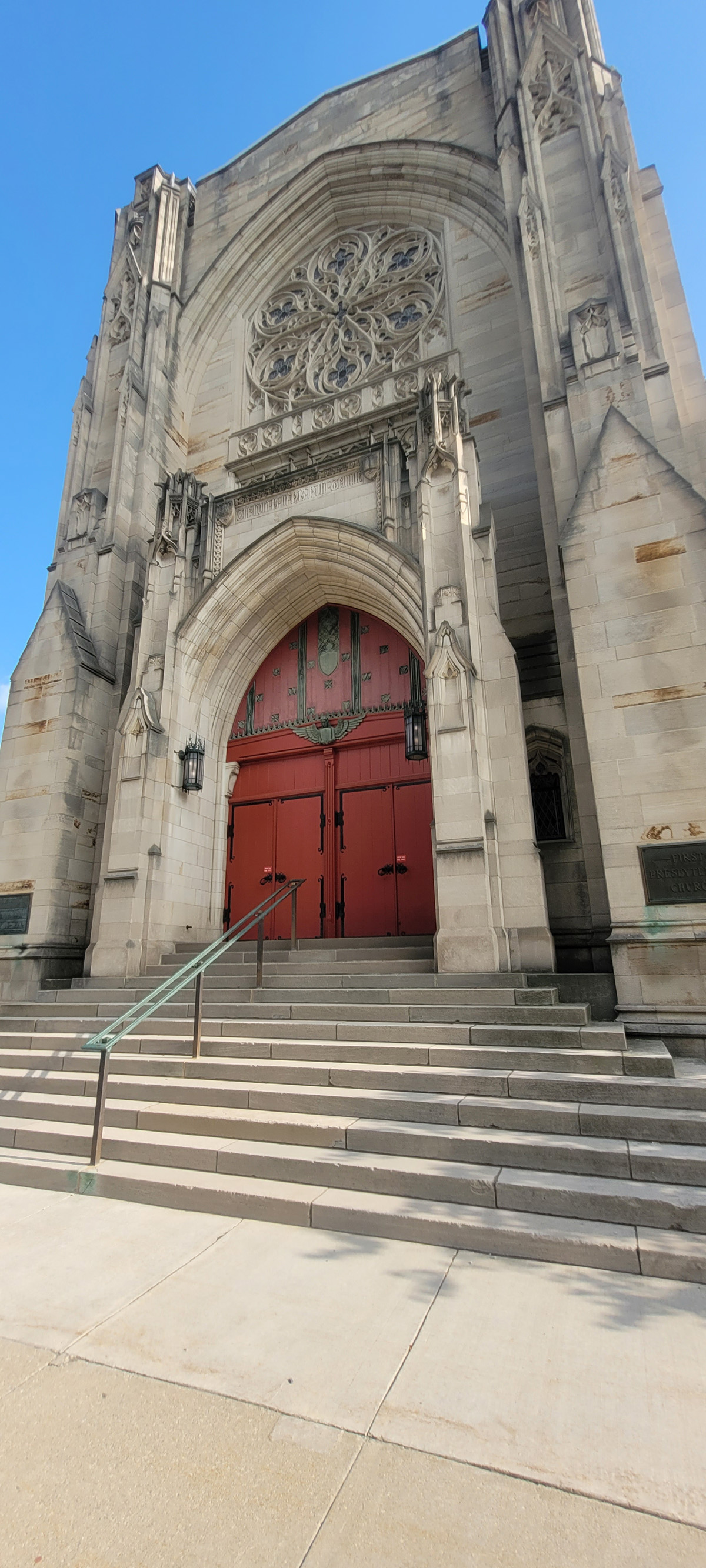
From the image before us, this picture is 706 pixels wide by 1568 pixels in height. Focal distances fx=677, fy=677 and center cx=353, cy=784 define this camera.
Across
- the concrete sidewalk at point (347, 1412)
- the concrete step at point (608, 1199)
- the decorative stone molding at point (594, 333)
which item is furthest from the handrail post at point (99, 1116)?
the decorative stone molding at point (594, 333)

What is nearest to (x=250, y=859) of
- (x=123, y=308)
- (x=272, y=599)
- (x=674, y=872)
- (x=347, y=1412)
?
(x=272, y=599)

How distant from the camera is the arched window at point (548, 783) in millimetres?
7285

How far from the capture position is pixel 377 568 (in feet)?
28.6

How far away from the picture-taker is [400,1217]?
3.08 m

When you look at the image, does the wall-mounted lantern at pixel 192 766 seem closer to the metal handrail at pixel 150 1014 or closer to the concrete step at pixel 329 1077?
the metal handrail at pixel 150 1014

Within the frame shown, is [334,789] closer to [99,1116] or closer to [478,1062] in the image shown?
[478,1062]

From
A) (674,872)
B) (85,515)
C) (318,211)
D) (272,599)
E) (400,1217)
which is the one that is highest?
(318,211)

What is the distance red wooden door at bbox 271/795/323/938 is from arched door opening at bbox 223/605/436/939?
0.06 ft

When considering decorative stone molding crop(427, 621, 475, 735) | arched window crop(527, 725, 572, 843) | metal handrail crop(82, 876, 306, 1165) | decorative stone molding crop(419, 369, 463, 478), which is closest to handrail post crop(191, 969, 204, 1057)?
metal handrail crop(82, 876, 306, 1165)

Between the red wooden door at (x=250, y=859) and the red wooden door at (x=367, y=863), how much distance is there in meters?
1.09

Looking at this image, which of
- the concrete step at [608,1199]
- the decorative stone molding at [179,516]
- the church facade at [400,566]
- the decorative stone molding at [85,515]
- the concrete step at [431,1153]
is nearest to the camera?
the concrete step at [608,1199]

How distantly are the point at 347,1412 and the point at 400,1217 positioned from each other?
45.9 inches

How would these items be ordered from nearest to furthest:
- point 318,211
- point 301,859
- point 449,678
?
1. point 449,678
2. point 301,859
3. point 318,211

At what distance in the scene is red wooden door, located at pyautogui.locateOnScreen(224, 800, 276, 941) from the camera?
966 centimetres
